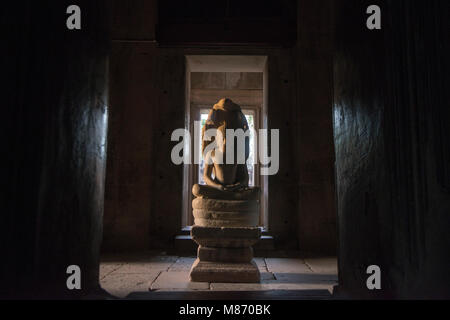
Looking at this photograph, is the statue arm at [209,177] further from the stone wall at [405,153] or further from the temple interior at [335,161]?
the stone wall at [405,153]

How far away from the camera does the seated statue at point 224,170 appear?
4.27m

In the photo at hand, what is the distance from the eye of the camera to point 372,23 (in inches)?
82.3

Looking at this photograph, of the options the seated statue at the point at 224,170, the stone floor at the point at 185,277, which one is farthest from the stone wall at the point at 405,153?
the seated statue at the point at 224,170

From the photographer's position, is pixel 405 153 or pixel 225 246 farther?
pixel 225 246

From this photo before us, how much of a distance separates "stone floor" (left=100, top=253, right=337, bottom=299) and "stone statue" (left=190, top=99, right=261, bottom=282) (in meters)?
0.15

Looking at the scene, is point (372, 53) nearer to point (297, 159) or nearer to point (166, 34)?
point (297, 159)

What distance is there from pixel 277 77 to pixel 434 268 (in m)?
5.53

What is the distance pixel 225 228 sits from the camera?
4.08 m

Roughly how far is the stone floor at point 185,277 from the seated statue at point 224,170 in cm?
104

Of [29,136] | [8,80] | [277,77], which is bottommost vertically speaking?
[29,136]

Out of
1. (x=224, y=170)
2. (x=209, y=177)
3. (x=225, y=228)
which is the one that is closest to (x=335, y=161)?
(x=225, y=228)

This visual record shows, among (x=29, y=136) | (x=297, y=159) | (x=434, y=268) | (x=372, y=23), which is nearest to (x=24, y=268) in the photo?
(x=29, y=136)

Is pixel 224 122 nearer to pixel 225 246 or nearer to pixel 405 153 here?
pixel 225 246

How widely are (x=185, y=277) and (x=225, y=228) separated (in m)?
0.75
